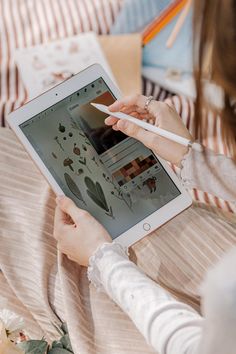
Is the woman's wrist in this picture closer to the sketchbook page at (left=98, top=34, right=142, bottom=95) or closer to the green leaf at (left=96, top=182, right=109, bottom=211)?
the green leaf at (left=96, top=182, right=109, bottom=211)

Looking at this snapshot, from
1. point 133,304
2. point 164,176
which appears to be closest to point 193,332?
point 133,304

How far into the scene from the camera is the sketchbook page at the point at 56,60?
141 centimetres

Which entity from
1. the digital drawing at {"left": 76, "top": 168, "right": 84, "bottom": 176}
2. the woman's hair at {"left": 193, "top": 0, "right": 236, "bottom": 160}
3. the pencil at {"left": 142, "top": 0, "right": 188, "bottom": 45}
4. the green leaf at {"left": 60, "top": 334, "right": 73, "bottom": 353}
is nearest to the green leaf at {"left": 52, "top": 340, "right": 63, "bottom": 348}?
the green leaf at {"left": 60, "top": 334, "right": 73, "bottom": 353}

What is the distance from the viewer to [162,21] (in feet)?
4.83

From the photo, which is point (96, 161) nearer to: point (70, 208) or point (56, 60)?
point (70, 208)

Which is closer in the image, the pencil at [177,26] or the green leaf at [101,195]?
the green leaf at [101,195]

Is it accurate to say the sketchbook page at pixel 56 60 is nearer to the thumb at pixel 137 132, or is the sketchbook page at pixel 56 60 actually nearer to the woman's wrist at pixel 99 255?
the thumb at pixel 137 132

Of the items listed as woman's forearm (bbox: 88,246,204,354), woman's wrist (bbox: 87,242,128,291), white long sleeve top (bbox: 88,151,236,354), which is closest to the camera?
white long sleeve top (bbox: 88,151,236,354)

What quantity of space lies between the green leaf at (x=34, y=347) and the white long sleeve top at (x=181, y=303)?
0.32 ft

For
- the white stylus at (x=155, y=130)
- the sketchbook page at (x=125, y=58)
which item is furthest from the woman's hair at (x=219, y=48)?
the sketchbook page at (x=125, y=58)

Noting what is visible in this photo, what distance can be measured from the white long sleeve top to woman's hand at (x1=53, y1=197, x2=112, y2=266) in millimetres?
25

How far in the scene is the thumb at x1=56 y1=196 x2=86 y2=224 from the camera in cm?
87

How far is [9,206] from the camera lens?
999 mm

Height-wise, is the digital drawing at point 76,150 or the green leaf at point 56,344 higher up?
the digital drawing at point 76,150
